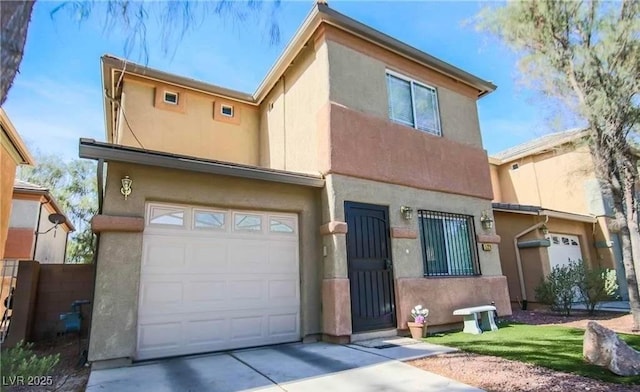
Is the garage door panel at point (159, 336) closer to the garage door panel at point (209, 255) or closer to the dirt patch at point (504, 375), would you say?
the garage door panel at point (209, 255)

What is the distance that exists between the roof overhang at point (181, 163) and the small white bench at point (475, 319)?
4.19 meters

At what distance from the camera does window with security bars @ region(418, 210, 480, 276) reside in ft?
28.6

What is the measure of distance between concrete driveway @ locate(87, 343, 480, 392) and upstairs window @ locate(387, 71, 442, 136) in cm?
548

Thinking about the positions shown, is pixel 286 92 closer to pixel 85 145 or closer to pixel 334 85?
pixel 334 85

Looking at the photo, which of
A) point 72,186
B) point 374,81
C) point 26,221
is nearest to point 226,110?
point 374,81

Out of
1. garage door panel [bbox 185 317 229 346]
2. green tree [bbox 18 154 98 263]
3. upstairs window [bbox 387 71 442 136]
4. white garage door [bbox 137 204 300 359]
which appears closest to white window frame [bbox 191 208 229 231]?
white garage door [bbox 137 204 300 359]

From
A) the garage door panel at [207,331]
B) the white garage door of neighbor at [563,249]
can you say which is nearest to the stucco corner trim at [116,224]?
the garage door panel at [207,331]

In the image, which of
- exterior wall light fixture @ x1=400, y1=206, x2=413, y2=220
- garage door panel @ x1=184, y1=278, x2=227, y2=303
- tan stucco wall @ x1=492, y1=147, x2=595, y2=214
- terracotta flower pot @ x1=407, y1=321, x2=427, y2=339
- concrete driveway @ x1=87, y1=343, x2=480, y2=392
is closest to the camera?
concrete driveway @ x1=87, y1=343, x2=480, y2=392

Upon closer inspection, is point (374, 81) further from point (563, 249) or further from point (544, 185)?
point (544, 185)

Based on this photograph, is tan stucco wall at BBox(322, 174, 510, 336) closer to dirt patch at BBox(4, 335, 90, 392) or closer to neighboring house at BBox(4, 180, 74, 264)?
dirt patch at BBox(4, 335, 90, 392)

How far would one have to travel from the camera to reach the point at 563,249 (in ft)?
46.5

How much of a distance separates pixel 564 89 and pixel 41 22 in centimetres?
993

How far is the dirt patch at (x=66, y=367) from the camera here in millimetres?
4611

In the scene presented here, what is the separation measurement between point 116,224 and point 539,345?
7.42 meters
